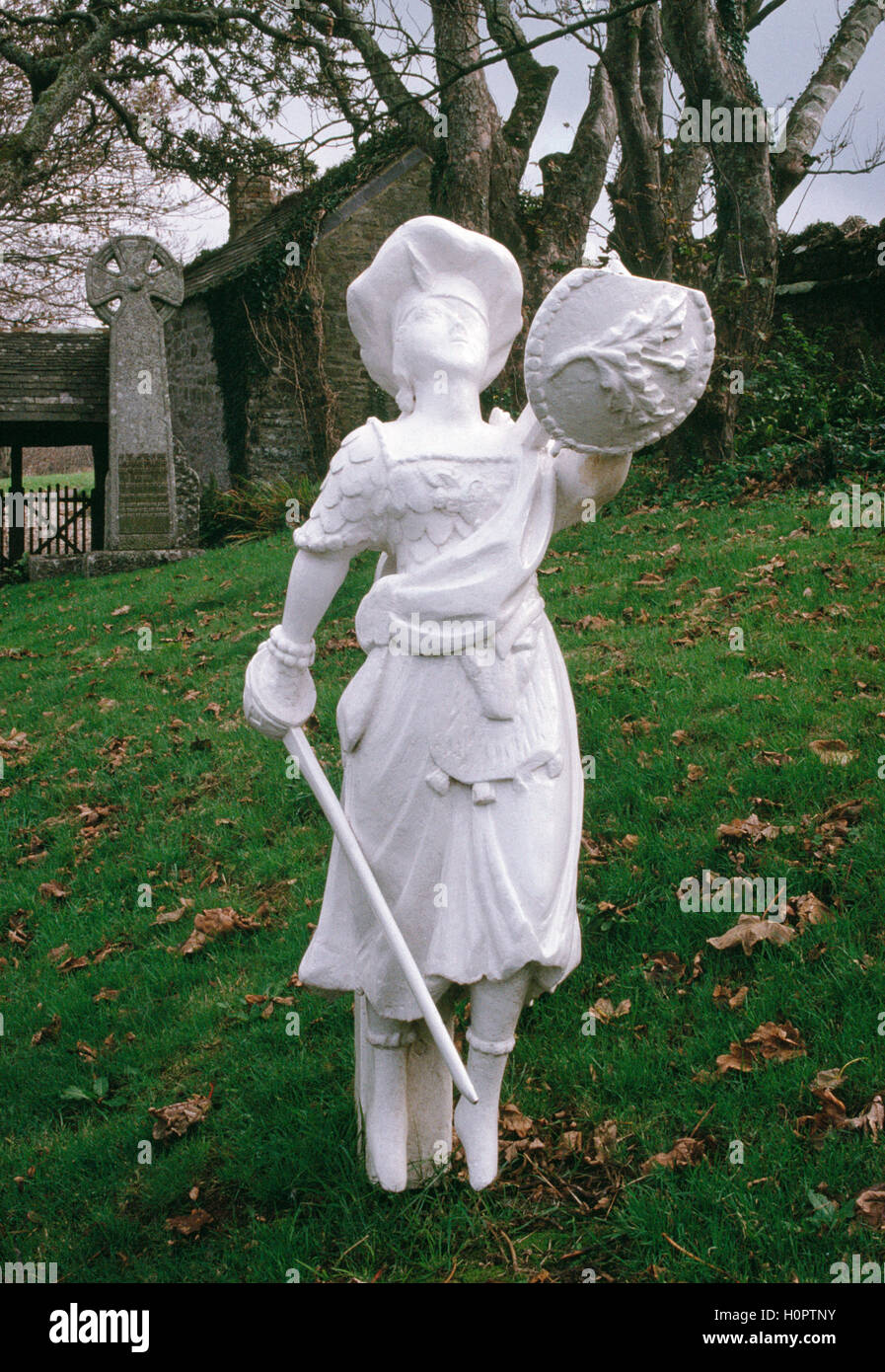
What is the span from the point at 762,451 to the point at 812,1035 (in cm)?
799

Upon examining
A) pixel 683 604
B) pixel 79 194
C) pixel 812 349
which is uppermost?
pixel 79 194

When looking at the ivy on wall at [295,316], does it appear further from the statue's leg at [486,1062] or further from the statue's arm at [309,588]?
the statue's leg at [486,1062]

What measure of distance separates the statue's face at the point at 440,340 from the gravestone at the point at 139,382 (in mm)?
12045

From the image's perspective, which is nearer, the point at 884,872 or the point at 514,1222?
the point at 514,1222

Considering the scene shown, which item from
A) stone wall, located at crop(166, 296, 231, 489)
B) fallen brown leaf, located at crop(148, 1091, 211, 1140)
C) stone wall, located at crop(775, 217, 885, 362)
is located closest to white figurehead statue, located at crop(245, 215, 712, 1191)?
fallen brown leaf, located at crop(148, 1091, 211, 1140)

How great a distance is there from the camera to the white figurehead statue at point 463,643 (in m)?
2.52

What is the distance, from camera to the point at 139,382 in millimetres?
14664

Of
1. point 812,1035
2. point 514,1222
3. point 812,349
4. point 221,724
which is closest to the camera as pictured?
point 514,1222

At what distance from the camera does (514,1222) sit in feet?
9.83

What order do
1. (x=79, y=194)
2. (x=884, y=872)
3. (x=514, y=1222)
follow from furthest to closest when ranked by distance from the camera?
(x=79, y=194) → (x=884, y=872) → (x=514, y=1222)

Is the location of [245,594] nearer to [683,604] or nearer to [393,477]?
[683,604]

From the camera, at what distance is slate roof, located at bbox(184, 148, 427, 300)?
16.8 meters


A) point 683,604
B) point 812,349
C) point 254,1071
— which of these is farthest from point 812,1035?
point 812,349

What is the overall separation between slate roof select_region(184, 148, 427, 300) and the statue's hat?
15.1 metres
